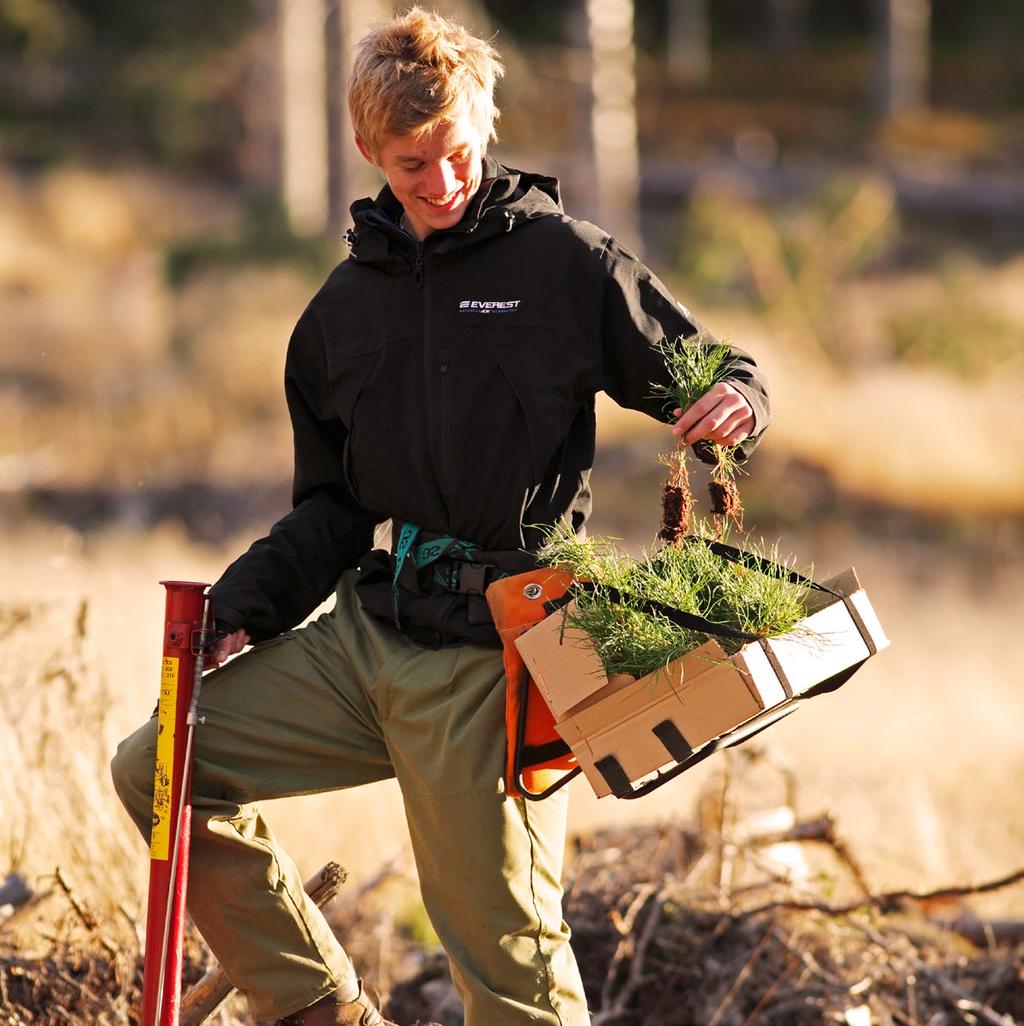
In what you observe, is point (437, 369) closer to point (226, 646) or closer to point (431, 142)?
point (431, 142)

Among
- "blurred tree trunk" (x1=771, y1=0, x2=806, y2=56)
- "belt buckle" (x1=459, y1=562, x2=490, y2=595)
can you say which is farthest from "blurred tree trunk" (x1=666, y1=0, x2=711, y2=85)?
"belt buckle" (x1=459, y1=562, x2=490, y2=595)

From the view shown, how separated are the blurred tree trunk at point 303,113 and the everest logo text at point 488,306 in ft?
53.6

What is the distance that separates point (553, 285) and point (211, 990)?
171 centimetres

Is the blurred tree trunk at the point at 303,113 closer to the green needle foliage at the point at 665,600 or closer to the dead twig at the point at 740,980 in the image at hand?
the dead twig at the point at 740,980

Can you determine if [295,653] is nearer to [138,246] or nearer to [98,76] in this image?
[138,246]

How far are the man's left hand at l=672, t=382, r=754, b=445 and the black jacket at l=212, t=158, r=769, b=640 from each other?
0.21 ft

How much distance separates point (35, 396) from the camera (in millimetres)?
15008

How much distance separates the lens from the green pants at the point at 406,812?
3.09m

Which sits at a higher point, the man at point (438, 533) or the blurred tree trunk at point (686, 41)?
the blurred tree trunk at point (686, 41)

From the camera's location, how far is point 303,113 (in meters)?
20.8

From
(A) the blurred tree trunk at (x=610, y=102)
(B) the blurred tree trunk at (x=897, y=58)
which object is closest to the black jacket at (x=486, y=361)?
(A) the blurred tree trunk at (x=610, y=102)

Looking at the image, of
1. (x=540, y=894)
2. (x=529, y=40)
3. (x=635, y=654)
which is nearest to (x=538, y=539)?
(x=635, y=654)

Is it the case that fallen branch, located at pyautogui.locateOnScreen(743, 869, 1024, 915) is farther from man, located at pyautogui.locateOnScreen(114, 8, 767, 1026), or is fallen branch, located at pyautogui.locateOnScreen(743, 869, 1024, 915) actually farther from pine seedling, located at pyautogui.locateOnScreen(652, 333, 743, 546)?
pine seedling, located at pyautogui.locateOnScreen(652, 333, 743, 546)

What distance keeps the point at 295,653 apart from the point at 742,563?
0.99 metres
